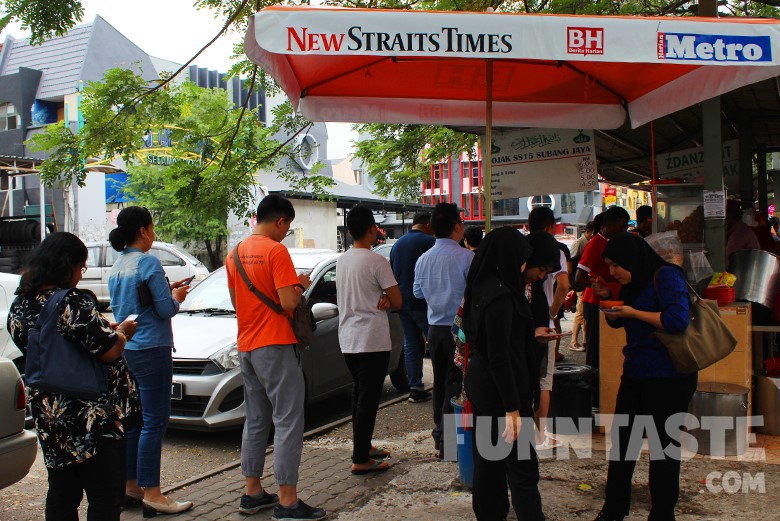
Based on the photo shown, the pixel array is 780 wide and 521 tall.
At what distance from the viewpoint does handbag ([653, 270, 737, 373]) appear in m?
3.57

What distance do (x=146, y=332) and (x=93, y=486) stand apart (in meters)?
1.27

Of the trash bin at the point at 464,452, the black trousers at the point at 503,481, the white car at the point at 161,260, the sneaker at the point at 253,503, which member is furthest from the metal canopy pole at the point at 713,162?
the white car at the point at 161,260

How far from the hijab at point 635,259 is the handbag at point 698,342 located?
7cm

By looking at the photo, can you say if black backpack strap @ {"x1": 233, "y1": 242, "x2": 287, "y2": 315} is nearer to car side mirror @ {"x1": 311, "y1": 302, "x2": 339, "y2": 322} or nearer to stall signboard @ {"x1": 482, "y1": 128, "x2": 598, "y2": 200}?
car side mirror @ {"x1": 311, "y1": 302, "x2": 339, "y2": 322}

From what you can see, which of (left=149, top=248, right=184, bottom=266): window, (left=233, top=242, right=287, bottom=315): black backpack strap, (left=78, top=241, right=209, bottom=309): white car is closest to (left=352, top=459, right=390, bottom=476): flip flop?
(left=233, top=242, right=287, bottom=315): black backpack strap

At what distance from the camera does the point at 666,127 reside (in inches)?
369

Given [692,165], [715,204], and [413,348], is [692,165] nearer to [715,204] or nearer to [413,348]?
[715,204]

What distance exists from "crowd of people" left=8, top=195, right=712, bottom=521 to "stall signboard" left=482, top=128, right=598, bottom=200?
1.42m

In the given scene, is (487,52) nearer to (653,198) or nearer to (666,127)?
(653,198)

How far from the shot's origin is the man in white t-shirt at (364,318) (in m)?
4.92

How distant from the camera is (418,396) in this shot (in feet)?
Answer: 25.2

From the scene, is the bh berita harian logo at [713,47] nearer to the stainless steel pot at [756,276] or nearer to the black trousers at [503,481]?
the black trousers at [503,481]

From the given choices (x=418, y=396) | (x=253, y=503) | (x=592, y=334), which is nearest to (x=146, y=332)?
(x=253, y=503)

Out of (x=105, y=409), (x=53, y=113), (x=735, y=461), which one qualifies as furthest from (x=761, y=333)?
(x=53, y=113)
